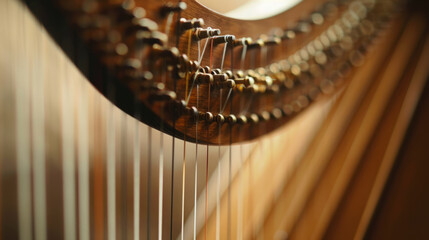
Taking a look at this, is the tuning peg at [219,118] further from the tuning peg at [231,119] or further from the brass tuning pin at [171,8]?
the brass tuning pin at [171,8]

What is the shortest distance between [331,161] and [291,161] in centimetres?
12

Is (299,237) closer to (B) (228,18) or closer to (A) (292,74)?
(A) (292,74)

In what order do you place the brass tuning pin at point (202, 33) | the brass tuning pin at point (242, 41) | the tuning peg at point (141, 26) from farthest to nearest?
the brass tuning pin at point (242, 41) < the brass tuning pin at point (202, 33) < the tuning peg at point (141, 26)

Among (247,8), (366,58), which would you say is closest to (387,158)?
(366,58)

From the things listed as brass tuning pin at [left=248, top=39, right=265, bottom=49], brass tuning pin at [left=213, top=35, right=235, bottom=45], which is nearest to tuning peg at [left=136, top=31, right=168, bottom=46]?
brass tuning pin at [left=213, top=35, right=235, bottom=45]

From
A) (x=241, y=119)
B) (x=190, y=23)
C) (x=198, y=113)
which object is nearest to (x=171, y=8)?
(x=190, y=23)

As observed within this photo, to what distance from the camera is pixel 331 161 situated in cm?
107

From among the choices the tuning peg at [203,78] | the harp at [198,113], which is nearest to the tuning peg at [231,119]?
the harp at [198,113]

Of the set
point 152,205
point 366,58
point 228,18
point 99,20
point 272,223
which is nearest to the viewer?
point 99,20

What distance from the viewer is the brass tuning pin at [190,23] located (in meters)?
0.55

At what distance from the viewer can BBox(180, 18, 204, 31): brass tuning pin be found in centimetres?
55

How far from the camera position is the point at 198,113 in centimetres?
61

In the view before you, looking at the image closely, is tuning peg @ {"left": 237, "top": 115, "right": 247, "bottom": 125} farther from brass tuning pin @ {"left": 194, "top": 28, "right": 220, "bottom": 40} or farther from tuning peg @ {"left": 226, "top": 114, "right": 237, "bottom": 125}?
brass tuning pin @ {"left": 194, "top": 28, "right": 220, "bottom": 40}

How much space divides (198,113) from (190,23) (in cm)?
15
